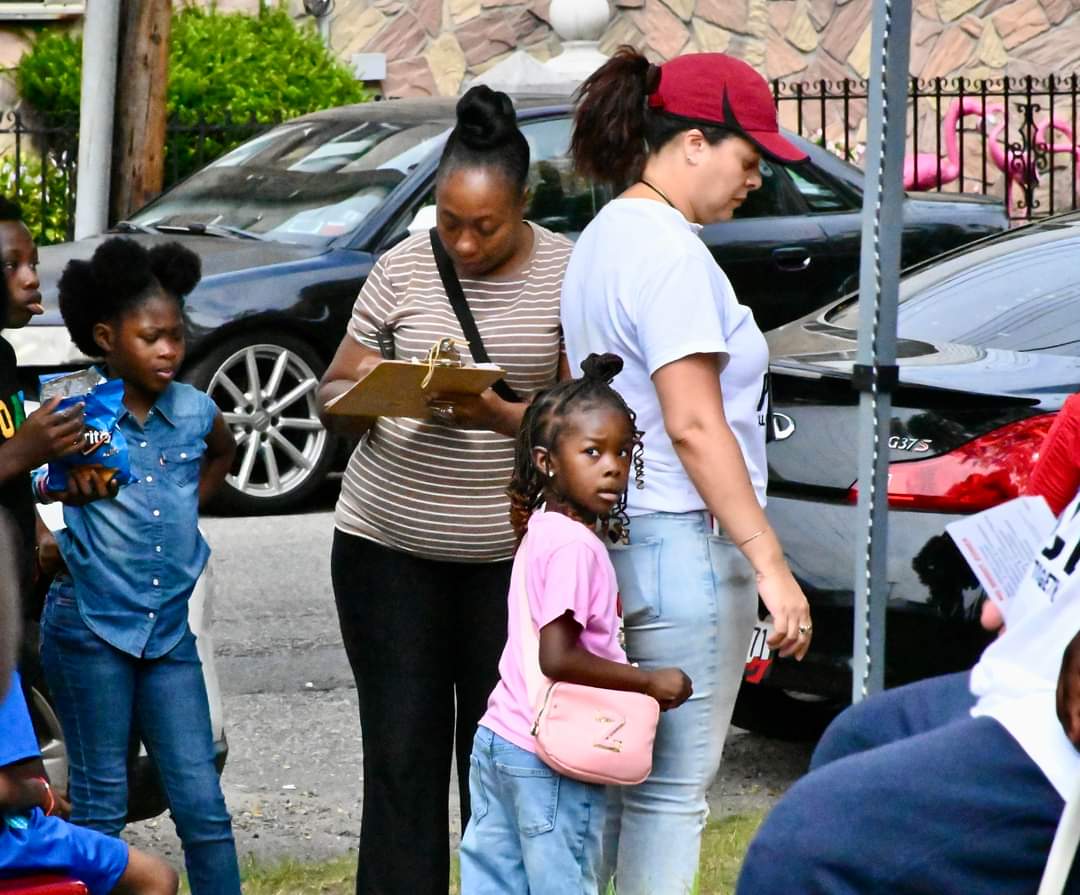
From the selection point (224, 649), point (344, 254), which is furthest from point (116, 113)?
point (224, 649)

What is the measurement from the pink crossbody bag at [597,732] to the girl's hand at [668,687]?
0.05ft

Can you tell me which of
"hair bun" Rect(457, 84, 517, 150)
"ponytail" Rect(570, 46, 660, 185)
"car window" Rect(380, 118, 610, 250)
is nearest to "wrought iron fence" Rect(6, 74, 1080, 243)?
"car window" Rect(380, 118, 610, 250)

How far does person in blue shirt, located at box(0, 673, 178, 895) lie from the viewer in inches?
123

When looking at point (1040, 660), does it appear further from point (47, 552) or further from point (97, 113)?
point (97, 113)

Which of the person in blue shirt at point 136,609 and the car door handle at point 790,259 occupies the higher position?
the car door handle at point 790,259

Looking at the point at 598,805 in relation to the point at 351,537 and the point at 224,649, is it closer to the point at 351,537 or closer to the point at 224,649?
the point at 351,537

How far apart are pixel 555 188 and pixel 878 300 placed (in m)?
5.68

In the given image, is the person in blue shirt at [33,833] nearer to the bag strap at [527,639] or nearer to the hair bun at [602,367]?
the bag strap at [527,639]

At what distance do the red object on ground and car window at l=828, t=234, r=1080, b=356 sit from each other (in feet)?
9.87

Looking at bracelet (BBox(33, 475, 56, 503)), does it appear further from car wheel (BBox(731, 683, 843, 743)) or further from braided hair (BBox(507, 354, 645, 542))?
car wheel (BBox(731, 683, 843, 743))

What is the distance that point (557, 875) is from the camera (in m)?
3.57

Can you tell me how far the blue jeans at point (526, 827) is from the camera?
3.58m

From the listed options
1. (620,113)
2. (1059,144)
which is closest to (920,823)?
(620,113)

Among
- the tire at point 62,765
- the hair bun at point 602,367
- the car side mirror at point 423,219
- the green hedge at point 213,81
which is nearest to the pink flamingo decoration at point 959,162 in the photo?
the green hedge at point 213,81
